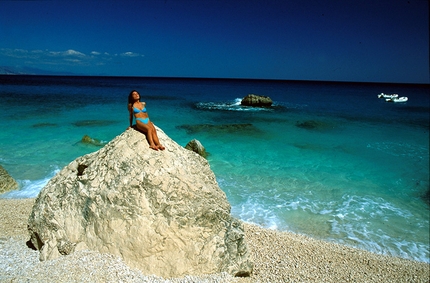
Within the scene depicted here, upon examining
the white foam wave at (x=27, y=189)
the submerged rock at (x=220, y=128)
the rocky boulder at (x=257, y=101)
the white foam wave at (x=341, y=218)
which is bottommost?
the white foam wave at (x=341, y=218)

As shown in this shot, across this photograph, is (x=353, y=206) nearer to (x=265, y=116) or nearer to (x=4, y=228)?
(x=4, y=228)

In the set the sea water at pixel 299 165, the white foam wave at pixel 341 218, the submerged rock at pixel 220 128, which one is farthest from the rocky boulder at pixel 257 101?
the white foam wave at pixel 341 218

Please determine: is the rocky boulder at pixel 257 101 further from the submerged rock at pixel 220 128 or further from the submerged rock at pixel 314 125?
the submerged rock at pixel 220 128

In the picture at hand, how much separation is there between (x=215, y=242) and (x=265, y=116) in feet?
85.4

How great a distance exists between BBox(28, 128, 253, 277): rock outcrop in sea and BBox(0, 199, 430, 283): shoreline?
18 cm

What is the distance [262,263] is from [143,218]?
272 cm

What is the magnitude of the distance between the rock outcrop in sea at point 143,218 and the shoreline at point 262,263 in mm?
180

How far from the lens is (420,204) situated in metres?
10.4

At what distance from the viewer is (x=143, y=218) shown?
4480 millimetres

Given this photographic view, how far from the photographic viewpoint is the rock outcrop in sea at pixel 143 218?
4.48 m

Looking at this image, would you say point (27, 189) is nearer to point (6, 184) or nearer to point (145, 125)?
point (6, 184)

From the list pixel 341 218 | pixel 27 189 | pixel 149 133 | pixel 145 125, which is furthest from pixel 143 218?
pixel 27 189

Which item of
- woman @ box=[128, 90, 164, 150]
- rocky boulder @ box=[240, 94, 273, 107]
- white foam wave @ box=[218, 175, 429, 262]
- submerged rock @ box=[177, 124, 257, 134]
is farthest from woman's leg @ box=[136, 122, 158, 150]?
rocky boulder @ box=[240, 94, 273, 107]

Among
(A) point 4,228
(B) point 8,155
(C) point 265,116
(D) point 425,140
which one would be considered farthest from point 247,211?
(C) point 265,116
